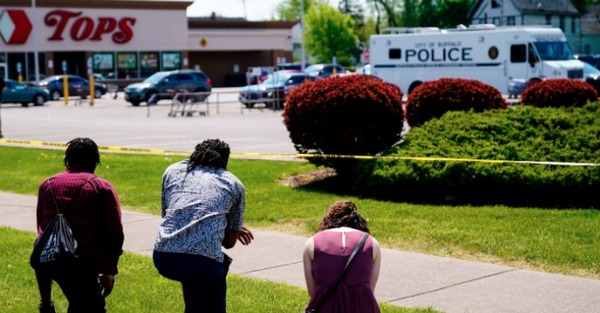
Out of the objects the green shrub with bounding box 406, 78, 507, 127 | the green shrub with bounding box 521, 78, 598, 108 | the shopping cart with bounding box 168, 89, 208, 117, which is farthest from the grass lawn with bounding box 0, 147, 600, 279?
the shopping cart with bounding box 168, 89, 208, 117

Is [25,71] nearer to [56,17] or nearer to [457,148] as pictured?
[56,17]

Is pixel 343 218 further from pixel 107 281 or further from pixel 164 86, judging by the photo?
pixel 164 86

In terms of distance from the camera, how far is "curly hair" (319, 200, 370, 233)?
534 cm

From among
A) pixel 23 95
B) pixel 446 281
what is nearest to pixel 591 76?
pixel 23 95

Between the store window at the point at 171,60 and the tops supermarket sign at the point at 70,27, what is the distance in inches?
133

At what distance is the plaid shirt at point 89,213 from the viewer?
19.7 feet

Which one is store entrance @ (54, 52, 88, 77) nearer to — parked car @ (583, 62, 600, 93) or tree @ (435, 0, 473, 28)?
parked car @ (583, 62, 600, 93)

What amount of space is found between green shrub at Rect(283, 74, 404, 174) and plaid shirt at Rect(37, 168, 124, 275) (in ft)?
26.4

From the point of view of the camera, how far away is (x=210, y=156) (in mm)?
5980

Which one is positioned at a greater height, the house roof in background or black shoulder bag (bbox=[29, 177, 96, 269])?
the house roof in background

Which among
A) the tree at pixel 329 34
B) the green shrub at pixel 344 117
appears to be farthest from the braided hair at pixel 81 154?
the tree at pixel 329 34

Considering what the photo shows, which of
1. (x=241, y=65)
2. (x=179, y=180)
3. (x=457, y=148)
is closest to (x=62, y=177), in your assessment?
(x=179, y=180)

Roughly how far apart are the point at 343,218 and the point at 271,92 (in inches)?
1370

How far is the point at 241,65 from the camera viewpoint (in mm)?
82438
